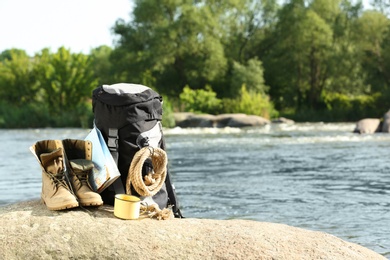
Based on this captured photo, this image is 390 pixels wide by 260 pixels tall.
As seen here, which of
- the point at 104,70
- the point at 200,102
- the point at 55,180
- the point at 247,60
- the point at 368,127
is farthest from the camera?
the point at 104,70

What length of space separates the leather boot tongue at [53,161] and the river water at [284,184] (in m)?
2.89

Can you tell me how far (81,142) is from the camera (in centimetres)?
456

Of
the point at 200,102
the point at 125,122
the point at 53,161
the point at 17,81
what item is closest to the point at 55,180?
Result: the point at 53,161

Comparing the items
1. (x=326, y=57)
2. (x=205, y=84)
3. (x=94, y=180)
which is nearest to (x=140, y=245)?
(x=94, y=180)

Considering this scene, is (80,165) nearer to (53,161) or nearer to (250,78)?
(53,161)

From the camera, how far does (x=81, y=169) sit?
14.3 feet

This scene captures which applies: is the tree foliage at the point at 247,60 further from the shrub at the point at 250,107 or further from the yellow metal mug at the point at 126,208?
the yellow metal mug at the point at 126,208

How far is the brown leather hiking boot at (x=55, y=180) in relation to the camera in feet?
13.6

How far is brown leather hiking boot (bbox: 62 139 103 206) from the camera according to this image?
13.9 feet

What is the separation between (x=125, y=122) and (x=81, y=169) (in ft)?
1.39

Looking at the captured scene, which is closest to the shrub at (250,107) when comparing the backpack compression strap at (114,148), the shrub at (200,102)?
the shrub at (200,102)

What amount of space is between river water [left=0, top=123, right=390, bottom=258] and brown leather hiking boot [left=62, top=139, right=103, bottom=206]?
106 inches

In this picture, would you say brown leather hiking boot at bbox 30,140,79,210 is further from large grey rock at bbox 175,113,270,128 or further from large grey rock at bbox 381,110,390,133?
large grey rock at bbox 175,113,270,128

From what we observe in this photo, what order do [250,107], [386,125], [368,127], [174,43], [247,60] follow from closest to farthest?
[368,127], [386,125], [250,107], [174,43], [247,60]
